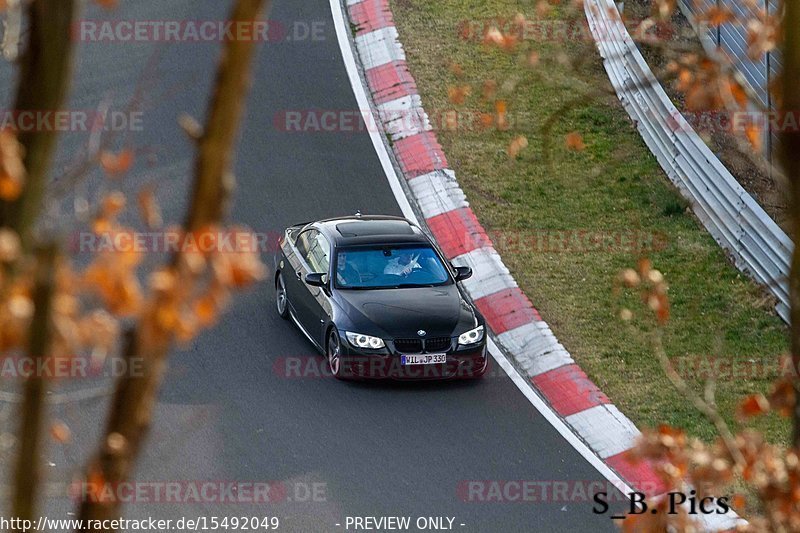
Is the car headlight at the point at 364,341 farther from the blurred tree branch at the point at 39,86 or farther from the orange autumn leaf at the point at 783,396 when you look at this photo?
the blurred tree branch at the point at 39,86

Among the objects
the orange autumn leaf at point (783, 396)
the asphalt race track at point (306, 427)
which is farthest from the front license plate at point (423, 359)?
the orange autumn leaf at point (783, 396)

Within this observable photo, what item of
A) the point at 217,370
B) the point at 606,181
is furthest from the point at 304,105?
the point at 217,370

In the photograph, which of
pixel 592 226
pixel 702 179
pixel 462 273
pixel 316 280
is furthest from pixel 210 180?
pixel 702 179

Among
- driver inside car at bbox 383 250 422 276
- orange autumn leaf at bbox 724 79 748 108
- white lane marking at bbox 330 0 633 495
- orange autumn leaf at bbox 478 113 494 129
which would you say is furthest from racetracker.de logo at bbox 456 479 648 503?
orange autumn leaf at bbox 478 113 494 129

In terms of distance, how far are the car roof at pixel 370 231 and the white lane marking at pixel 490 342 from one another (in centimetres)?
145

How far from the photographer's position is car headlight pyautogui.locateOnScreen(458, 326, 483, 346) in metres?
12.1

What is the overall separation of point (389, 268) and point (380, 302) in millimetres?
563

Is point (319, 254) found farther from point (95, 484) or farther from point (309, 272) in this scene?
point (95, 484)

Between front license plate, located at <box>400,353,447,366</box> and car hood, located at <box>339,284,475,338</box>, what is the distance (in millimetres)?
200

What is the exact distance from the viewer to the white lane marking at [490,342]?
11031mm

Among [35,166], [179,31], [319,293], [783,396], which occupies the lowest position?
[319,293]

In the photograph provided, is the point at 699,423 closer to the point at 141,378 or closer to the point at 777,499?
the point at 777,499

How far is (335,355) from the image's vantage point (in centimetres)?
1225

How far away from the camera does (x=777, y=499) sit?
4488mm
